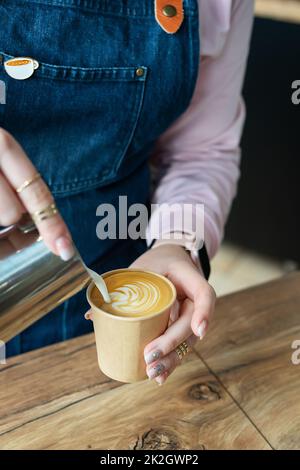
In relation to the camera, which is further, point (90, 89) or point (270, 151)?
point (270, 151)

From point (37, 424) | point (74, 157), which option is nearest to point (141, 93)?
point (74, 157)

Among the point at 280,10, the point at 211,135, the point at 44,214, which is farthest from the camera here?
the point at 280,10

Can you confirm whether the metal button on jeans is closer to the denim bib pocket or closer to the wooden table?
the denim bib pocket

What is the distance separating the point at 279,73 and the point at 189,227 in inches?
50.5

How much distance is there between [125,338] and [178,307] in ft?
0.45

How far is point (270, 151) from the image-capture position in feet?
7.17

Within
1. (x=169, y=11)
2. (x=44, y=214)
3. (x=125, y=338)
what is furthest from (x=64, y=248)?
(x=169, y=11)

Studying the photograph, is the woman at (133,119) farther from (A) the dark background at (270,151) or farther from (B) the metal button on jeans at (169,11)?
(A) the dark background at (270,151)

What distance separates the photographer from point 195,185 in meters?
1.04

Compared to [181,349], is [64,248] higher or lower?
higher

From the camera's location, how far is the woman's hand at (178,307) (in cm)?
70

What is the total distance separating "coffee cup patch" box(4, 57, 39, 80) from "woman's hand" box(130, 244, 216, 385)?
0.99 feet

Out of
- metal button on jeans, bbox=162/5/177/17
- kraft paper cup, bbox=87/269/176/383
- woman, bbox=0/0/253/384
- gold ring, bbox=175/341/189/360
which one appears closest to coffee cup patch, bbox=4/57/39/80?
woman, bbox=0/0/253/384

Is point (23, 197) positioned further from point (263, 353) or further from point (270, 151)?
point (270, 151)
